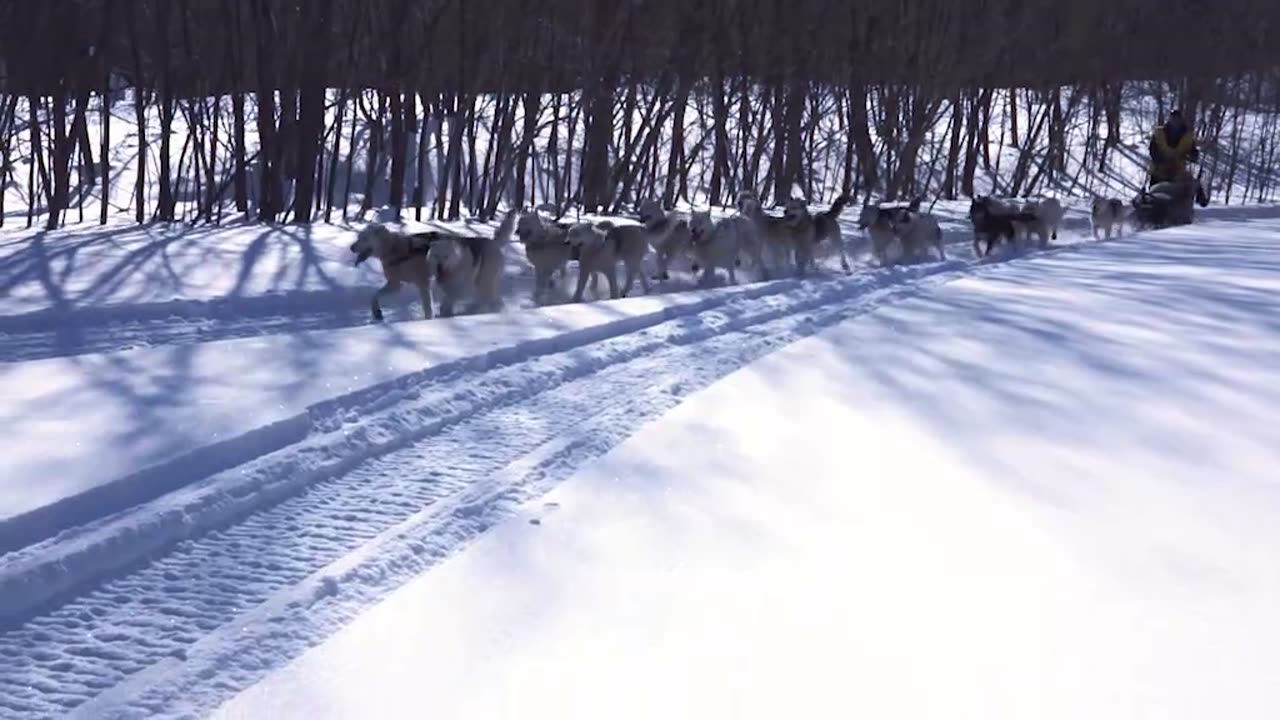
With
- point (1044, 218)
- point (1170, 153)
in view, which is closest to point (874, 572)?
point (1044, 218)

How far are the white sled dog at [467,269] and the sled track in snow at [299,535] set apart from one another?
2.80 metres

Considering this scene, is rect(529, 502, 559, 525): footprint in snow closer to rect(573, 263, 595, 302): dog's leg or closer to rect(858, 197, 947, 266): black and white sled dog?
rect(573, 263, 595, 302): dog's leg

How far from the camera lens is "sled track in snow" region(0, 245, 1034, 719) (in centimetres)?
308

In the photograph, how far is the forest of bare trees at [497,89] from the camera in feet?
53.6

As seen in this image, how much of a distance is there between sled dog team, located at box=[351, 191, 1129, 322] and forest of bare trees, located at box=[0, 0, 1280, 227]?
5.06 meters

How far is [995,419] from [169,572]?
3288 millimetres

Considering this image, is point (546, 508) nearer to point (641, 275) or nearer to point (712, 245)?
point (641, 275)

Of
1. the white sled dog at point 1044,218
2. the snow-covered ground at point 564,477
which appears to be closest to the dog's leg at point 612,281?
the snow-covered ground at point 564,477

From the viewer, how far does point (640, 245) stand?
450 inches

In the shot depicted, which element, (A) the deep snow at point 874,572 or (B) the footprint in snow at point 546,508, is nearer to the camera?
(A) the deep snow at point 874,572

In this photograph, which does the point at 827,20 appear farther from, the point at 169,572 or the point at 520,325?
the point at 169,572

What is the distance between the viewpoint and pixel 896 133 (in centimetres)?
2500

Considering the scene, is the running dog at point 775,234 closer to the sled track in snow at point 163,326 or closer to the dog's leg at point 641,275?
the dog's leg at point 641,275

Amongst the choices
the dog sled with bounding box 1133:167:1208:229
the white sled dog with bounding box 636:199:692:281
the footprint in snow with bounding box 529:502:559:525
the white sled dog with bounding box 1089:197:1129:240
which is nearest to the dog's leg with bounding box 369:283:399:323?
the white sled dog with bounding box 636:199:692:281
